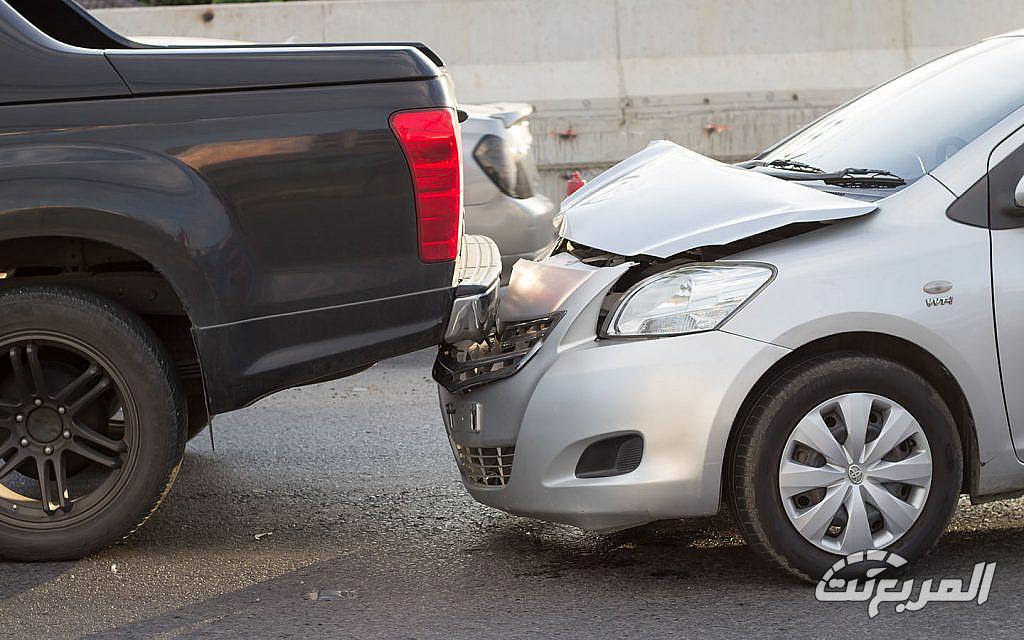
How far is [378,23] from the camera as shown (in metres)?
12.0

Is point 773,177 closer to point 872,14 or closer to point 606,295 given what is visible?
point 606,295

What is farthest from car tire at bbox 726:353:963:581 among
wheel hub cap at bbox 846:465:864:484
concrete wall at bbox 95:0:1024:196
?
concrete wall at bbox 95:0:1024:196

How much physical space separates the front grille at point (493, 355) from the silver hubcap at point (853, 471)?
2.75 ft

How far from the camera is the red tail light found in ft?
14.1

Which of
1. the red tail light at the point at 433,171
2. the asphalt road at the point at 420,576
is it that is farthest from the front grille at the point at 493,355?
the asphalt road at the point at 420,576

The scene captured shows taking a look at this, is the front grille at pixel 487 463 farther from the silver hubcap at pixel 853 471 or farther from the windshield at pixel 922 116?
the windshield at pixel 922 116

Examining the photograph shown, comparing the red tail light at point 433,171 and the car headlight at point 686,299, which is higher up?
the red tail light at point 433,171

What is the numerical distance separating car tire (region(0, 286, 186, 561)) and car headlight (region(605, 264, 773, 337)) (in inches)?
59.9

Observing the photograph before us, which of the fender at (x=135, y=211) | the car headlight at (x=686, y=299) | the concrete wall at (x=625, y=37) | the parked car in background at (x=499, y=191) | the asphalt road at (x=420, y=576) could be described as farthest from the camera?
A: the concrete wall at (x=625, y=37)

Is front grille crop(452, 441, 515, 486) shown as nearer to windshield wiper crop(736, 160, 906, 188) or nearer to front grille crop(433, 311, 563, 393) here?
front grille crop(433, 311, 563, 393)

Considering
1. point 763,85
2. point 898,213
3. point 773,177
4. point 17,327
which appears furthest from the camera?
point 763,85

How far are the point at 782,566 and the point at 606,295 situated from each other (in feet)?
3.17

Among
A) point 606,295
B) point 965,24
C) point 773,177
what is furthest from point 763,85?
point 606,295

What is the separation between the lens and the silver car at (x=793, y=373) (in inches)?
153
